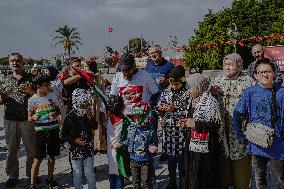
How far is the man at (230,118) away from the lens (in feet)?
15.8

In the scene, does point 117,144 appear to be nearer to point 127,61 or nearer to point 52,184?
point 127,61

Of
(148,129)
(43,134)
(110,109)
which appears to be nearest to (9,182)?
(43,134)

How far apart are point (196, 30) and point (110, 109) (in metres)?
38.2

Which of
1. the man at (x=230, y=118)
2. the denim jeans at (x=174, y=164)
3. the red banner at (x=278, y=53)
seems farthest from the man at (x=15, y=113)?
the red banner at (x=278, y=53)

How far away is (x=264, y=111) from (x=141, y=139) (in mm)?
1448

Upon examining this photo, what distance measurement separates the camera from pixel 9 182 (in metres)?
6.30

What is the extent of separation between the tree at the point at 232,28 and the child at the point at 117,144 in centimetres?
2381

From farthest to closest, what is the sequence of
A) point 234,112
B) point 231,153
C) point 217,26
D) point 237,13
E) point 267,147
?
point 237,13
point 217,26
point 231,153
point 234,112
point 267,147

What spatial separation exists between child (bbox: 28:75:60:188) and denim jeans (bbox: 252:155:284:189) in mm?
2987

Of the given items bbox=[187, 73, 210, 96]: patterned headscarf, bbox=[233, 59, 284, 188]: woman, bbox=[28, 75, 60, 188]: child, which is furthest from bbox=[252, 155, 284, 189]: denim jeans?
bbox=[28, 75, 60, 188]: child

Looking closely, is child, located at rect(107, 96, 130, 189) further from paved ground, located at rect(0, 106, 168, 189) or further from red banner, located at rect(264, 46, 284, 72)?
red banner, located at rect(264, 46, 284, 72)

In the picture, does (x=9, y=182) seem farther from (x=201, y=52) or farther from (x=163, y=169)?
(x=201, y=52)

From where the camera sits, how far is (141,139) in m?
4.62

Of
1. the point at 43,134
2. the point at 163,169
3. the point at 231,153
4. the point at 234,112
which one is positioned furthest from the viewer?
the point at 163,169
